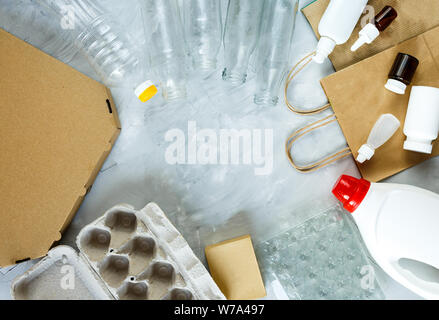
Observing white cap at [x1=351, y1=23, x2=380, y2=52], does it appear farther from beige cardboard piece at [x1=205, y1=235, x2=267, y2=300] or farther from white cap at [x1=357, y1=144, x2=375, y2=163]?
beige cardboard piece at [x1=205, y1=235, x2=267, y2=300]

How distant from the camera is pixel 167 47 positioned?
77 centimetres

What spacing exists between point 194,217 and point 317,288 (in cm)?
34

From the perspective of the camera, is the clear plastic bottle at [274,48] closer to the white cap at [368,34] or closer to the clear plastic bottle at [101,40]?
the white cap at [368,34]

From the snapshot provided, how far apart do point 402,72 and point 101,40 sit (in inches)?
28.6

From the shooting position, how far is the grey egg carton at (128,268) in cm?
64

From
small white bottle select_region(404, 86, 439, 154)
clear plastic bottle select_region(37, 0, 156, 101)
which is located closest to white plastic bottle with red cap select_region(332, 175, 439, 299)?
small white bottle select_region(404, 86, 439, 154)

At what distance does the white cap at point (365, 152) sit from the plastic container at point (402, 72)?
149mm

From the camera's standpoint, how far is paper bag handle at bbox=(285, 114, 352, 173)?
2.54ft

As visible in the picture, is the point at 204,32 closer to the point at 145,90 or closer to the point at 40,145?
the point at 145,90

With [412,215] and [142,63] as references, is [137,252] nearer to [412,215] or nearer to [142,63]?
[142,63]

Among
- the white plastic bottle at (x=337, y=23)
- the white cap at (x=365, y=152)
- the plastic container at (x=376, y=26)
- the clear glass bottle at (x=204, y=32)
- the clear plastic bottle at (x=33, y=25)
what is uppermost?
the clear plastic bottle at (x=33, y=25)

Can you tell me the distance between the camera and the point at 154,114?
786mm

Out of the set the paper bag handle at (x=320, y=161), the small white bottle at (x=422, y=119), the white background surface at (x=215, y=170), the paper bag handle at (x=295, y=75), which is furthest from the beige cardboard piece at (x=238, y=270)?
the small white bottle at (x=422, y=119)
